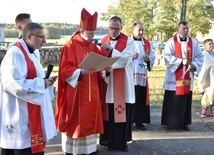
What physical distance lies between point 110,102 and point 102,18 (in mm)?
22914

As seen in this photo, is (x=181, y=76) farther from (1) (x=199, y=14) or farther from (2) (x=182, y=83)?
(1) (x=199, y=14)

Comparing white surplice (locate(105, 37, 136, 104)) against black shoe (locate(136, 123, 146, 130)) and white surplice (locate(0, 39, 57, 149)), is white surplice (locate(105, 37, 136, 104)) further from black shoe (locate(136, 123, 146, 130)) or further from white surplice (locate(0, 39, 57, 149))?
white surplice (locate(0, 39, 57, 149))

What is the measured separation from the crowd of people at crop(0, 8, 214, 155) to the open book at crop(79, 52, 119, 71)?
11 centimetres

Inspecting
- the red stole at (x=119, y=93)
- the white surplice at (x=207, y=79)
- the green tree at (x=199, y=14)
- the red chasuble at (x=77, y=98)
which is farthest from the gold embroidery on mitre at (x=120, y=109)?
the green tree at (x=199, y=14)

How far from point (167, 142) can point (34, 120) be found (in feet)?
10.1

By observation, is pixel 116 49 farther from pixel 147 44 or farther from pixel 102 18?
pixel 102 18

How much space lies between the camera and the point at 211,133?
21.5ft

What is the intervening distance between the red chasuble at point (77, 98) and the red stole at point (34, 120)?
1.11 meters

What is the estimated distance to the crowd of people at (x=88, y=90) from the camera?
355 cm

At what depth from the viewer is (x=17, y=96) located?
11.3ft

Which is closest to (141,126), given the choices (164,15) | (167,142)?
(167,142)

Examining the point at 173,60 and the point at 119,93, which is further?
the point at 173,60

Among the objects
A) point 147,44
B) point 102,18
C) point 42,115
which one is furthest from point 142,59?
point 102,18

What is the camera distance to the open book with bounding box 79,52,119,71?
422 centimetres
